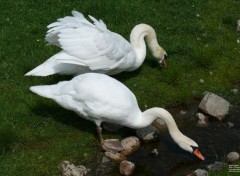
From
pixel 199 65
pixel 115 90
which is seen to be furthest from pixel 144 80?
pixel 115 90

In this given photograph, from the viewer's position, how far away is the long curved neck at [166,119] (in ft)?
24.0

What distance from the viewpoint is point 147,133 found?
7660mm

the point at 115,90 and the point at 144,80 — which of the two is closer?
the point at 115,90

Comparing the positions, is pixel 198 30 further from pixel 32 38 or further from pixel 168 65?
pixel 32 38

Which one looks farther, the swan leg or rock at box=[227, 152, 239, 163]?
the swan leg

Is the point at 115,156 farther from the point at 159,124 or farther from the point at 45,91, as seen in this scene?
the point at 45,91

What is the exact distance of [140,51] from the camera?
30.8ft

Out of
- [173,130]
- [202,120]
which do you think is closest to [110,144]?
[173,130]

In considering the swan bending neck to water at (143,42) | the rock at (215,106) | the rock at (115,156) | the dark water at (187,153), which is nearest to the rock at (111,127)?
the dark water at (187,153)

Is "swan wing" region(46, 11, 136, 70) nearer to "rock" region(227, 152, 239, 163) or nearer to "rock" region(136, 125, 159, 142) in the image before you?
"rock" region(136, 125, 159, 142)

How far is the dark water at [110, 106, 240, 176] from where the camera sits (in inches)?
280

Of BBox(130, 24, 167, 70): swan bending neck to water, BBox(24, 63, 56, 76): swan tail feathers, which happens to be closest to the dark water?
BBox(130, 24, 167, 70): swan bending neck to water

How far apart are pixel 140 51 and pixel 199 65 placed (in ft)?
4.02

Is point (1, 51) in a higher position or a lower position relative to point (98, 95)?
lower
